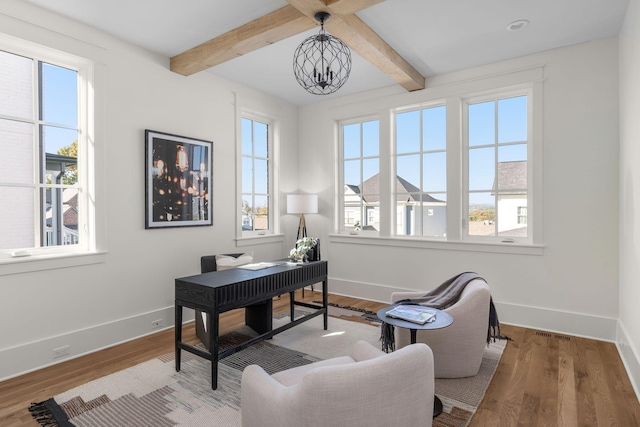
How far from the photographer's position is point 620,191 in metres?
3.25

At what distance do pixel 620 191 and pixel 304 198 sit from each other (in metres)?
3.48

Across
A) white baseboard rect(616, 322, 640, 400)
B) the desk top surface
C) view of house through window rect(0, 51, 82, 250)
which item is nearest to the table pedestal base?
white baseboard rect(616, 322, 640, 400)

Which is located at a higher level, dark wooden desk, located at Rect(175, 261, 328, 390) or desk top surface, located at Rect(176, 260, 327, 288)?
desk top surface, located at Rect(176, 260, 327, 288)

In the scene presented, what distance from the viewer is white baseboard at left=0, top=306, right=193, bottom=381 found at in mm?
2686

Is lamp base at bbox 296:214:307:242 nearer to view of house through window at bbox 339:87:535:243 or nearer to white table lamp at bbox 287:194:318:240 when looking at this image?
white table lamp at bbox 287:194:318:240

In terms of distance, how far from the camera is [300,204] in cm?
504

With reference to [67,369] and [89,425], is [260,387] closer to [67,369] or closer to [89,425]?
[89,425]

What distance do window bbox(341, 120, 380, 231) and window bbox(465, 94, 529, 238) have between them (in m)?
1.24

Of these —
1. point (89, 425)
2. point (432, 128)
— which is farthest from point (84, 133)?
point (432, 128)

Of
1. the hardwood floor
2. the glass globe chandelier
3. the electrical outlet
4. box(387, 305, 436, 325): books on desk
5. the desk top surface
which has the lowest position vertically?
the hardwood floor

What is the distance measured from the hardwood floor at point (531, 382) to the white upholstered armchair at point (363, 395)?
1.08 meters

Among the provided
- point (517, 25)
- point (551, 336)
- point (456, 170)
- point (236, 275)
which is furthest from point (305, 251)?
point (517, 25)

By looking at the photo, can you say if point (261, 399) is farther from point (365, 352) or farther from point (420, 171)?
point (420, 171)

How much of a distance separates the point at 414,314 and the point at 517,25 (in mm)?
2703
